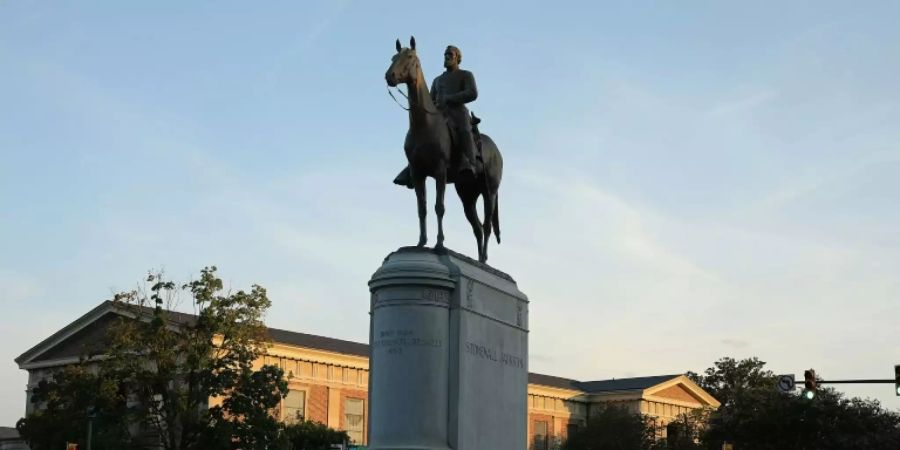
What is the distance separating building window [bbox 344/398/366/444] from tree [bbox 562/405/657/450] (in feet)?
59.4

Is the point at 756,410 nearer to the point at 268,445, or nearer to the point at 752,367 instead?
the point at 268,445

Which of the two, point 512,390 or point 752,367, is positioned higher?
point 752,367

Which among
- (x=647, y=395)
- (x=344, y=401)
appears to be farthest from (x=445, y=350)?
(x=647, y=395)

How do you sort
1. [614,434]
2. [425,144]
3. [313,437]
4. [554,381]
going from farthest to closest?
[554,381] → [614,434] → [313,437] → [425,144]

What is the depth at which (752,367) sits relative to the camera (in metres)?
119

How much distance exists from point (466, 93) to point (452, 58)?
0.84m

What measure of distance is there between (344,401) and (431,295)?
67.2 metres

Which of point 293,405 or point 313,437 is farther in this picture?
point 293,405

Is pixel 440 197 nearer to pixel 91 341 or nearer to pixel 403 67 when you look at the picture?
pixel 403 67

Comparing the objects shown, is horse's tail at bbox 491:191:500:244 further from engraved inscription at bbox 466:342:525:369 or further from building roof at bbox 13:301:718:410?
building roof at bbox 13:301:718:410

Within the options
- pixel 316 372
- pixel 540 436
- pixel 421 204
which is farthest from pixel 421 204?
pixel 540 436

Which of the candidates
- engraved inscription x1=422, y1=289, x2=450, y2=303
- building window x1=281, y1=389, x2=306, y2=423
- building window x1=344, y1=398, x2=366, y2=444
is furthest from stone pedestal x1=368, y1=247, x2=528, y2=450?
building window x1=344, y1=398, x2=366, y2=444

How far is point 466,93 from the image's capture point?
19406 millimetres

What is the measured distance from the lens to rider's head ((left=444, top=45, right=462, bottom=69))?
19.9 metres
